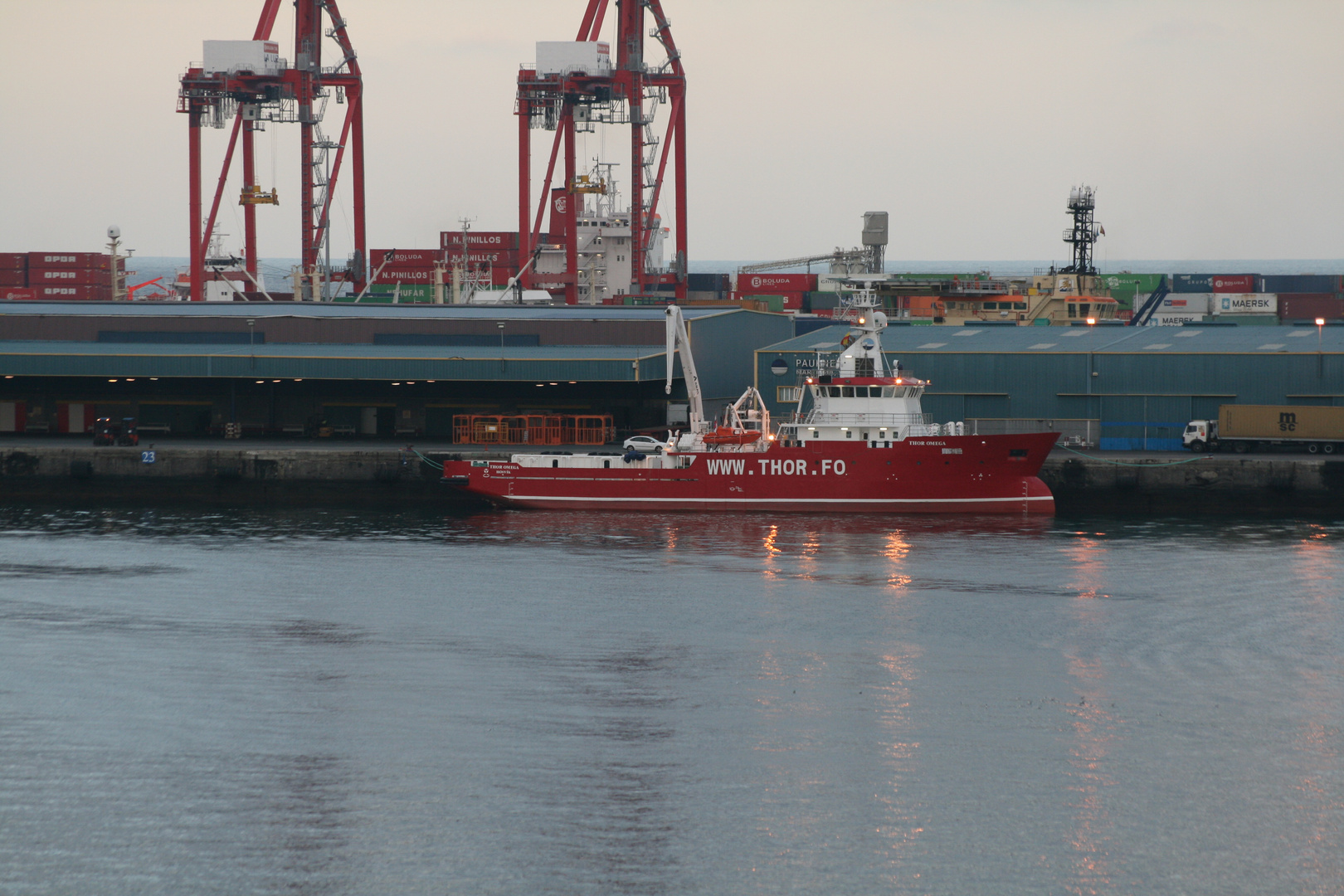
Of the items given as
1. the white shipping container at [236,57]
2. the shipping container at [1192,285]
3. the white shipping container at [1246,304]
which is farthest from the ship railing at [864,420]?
the shipping container at [1192,285]

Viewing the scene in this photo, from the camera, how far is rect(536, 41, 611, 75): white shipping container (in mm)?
87000

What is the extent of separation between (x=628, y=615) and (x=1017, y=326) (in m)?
43.6

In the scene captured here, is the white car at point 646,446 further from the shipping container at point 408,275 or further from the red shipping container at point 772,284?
the red shipping container at point 772,284

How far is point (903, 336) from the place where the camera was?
67.6 m

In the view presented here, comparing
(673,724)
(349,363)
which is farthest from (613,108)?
(673,724)

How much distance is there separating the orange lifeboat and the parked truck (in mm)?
19137

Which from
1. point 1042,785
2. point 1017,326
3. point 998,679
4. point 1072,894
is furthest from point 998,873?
point 1017,326

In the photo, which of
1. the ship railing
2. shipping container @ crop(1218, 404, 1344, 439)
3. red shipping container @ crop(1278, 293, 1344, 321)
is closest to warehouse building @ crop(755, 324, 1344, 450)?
shipping container @ crop(1218, 404, 1344, 439)

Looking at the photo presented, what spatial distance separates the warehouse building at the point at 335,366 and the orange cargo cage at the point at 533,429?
927 millimetres

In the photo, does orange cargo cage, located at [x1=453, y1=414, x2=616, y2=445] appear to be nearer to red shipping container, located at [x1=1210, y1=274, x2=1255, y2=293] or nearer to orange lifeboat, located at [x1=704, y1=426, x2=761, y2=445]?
orange lifeboat, located at [x1=704, y1=426, x2=761, y2=445]

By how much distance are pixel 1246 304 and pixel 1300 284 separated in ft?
80.2

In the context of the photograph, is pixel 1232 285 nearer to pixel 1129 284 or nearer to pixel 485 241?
pixel 1129 284

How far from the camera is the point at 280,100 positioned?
87.8m

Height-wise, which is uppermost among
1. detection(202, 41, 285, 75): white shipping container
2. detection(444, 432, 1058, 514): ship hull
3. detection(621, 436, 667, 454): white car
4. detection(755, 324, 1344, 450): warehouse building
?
detection(202, 41, 285, 75): white shipping container
